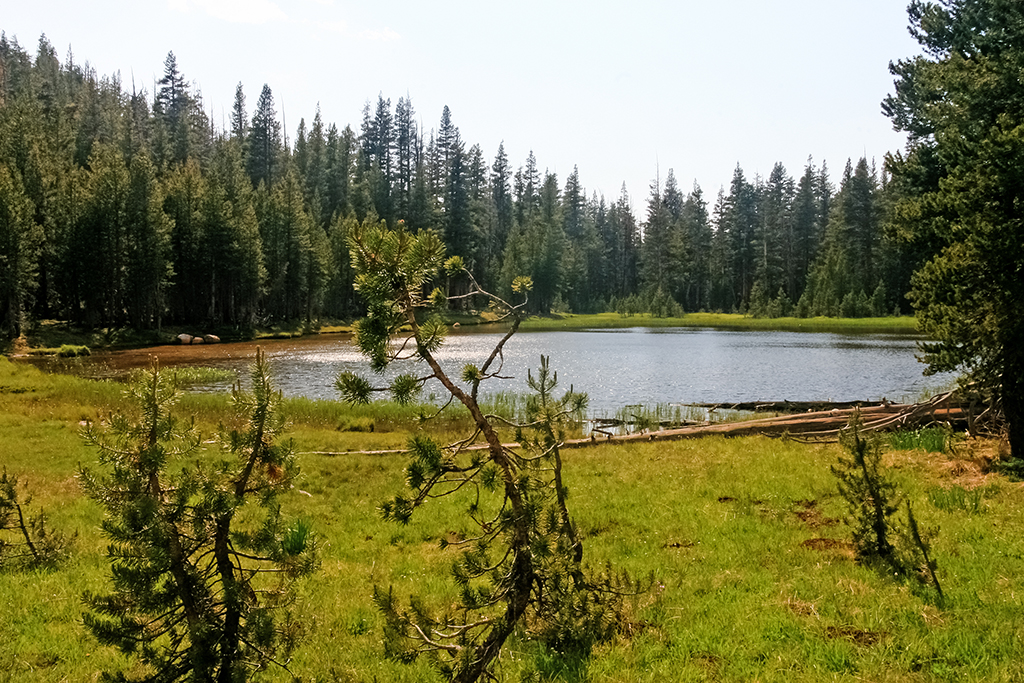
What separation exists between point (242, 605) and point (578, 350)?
52.3 m

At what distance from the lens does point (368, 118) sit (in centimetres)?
13675

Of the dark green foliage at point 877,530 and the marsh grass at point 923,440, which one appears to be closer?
the dark green foliage at point 877,530

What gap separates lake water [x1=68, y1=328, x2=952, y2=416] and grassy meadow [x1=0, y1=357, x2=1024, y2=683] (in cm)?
854

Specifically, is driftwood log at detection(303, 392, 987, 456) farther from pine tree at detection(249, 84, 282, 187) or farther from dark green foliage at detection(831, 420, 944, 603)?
pine tree at detection(249, 84, 282, 187)

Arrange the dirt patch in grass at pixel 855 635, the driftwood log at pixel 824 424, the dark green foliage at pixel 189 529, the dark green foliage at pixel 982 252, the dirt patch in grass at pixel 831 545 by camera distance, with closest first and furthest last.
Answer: the dark green foliage at pixel 189 529
the dirt patch in grass at pixel 855 635
the dirt patch in grass at pixel 831 545
the dark green foliage at pixel 982 252
the driftwood log at pixel 824 424

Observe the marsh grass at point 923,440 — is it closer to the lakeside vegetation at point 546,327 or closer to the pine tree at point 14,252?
the lakeside vegetation at point 546,327

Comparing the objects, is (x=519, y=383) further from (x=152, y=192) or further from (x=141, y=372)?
(x=152, y=192)

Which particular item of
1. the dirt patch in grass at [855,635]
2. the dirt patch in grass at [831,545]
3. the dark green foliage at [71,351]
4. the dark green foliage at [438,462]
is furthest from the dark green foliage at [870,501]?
the dark green foliage at [71,351]

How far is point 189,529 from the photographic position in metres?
4.39

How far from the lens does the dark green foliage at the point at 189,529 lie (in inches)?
161

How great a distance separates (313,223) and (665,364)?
53.8m

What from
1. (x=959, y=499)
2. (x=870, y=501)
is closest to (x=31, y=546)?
(x=870, y=501)

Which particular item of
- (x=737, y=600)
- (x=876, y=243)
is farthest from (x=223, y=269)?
(x=876, y=243)

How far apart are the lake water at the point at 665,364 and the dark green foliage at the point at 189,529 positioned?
598 inches
